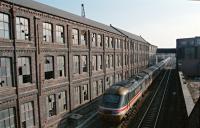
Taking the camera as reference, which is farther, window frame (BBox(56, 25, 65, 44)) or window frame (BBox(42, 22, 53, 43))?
window frame (BBox(56, 25, 65, 44))

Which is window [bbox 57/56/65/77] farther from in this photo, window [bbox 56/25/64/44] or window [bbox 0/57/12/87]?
window [bbox 0/57/12/87]

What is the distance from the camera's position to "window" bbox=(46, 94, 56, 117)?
21.5 m

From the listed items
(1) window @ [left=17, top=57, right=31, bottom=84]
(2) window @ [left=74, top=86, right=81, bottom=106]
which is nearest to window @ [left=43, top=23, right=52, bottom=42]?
(1) window @ [left=17, top=57, right=31, bottom=84]

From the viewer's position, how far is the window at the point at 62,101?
23453mm

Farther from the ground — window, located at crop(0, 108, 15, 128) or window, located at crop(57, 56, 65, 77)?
window, located at crop(57, 56, 65, 77)

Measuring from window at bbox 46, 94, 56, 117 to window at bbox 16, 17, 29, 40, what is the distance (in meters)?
7.07

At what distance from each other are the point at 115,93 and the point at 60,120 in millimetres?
7212

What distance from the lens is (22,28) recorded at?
60.0 feet

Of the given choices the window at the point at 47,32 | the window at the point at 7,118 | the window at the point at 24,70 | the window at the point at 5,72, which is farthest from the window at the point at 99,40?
the window at the point at 7,118

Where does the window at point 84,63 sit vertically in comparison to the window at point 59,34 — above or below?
below

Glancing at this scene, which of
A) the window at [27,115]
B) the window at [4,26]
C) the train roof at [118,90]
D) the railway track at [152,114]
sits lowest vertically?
the railway track at [152,114]

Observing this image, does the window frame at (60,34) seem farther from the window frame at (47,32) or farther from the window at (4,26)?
the window at (4,26)

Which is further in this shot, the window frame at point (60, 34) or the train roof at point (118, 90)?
the window frame at point (60, 34)

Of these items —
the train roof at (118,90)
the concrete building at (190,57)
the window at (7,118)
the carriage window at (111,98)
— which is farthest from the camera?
the concrete building at (190,57)
